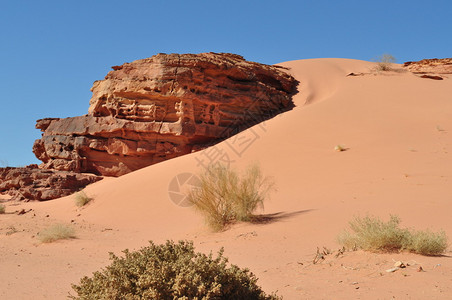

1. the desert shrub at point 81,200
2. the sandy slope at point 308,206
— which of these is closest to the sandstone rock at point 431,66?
the sandy slope at point 308,206

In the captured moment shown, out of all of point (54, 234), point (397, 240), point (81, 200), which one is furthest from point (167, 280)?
point (81, 200)

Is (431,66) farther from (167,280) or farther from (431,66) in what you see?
(167,280)

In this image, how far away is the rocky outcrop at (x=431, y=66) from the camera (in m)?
27.1

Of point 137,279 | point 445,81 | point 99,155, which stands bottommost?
point 137,279

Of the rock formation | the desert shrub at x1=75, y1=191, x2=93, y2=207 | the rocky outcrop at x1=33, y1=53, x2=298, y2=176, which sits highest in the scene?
the rock formation

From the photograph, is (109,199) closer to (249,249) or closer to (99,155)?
(99,155)

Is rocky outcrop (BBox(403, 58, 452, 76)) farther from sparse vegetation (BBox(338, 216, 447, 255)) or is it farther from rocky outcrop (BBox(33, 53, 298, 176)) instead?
sparse vegetation (BBox(338, 216, 447, 255))

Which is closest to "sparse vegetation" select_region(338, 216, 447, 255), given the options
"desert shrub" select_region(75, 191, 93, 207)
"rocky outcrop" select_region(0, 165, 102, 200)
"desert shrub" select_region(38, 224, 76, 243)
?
"desert shrub" select_region(38, 224, 76, 243)

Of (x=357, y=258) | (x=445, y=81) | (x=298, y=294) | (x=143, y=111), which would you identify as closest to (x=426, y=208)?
(x=357, y=258)

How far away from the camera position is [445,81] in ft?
82.2

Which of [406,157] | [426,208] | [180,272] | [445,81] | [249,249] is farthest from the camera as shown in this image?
[445,81]

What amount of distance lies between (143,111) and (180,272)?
1664 centimetres

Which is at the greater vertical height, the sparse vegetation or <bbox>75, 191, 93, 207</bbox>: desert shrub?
<bbox>75, 191, 93, 207</bbox>: desert shrub

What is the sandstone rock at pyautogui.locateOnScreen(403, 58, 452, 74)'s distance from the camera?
27188 mm
